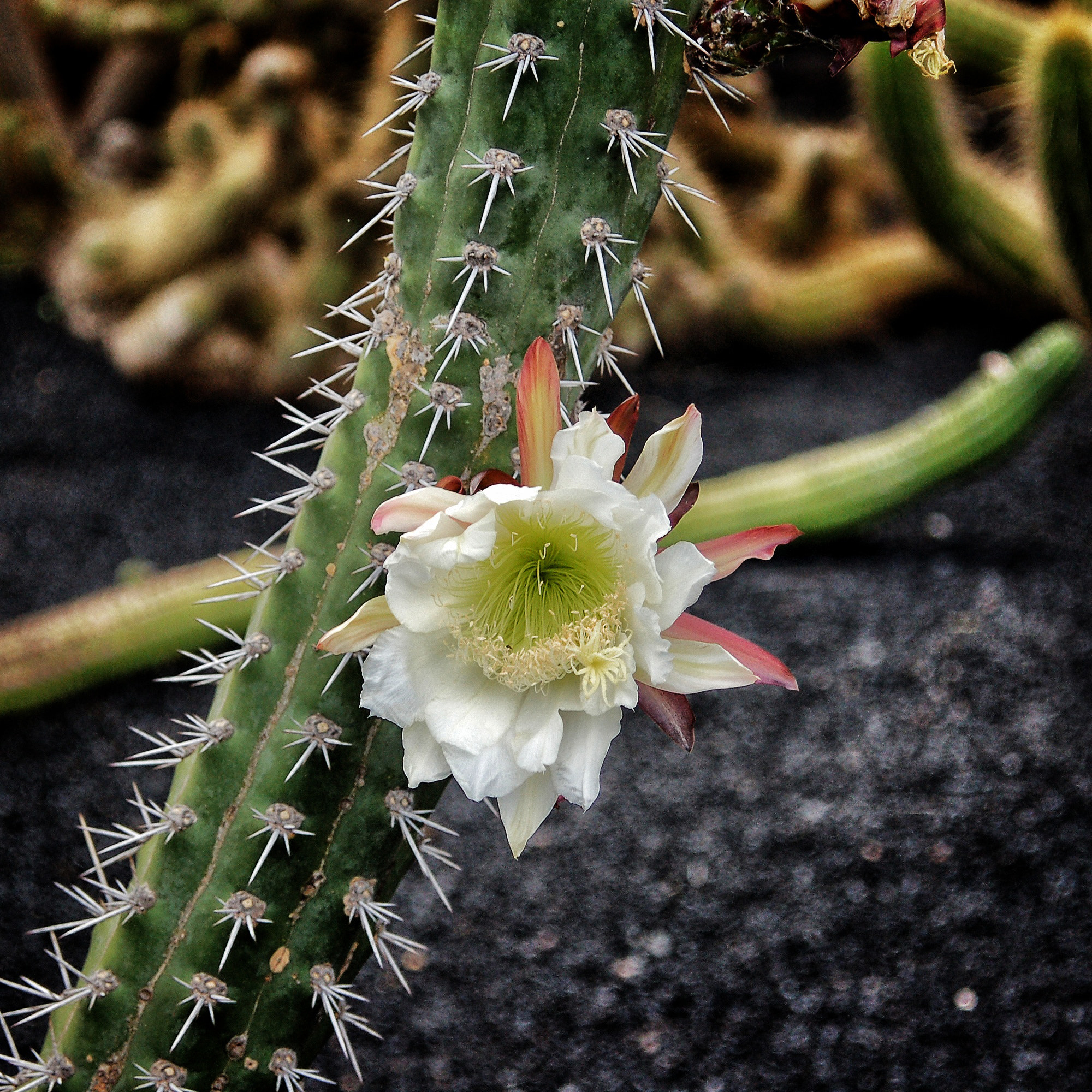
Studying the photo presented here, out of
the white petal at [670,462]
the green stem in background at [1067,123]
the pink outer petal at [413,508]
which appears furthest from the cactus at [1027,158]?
the pink outer petal at [413,508]

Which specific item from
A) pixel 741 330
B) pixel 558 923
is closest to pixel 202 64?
pixel 741 330

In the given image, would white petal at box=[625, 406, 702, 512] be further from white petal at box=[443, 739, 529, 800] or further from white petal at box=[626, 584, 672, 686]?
white petal at box=[443, 739, 529, 800]

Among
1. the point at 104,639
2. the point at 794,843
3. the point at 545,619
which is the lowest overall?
the point at 794,843

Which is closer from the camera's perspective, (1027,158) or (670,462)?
(670,462)

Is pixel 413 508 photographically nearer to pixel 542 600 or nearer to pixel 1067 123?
pixel 542 600

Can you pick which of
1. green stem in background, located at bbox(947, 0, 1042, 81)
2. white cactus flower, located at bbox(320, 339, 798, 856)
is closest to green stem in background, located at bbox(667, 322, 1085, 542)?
green stem in background, located at bbox(947, 0, 1042, 81)

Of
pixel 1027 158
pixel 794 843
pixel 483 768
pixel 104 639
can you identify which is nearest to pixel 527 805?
pixel 483 768
